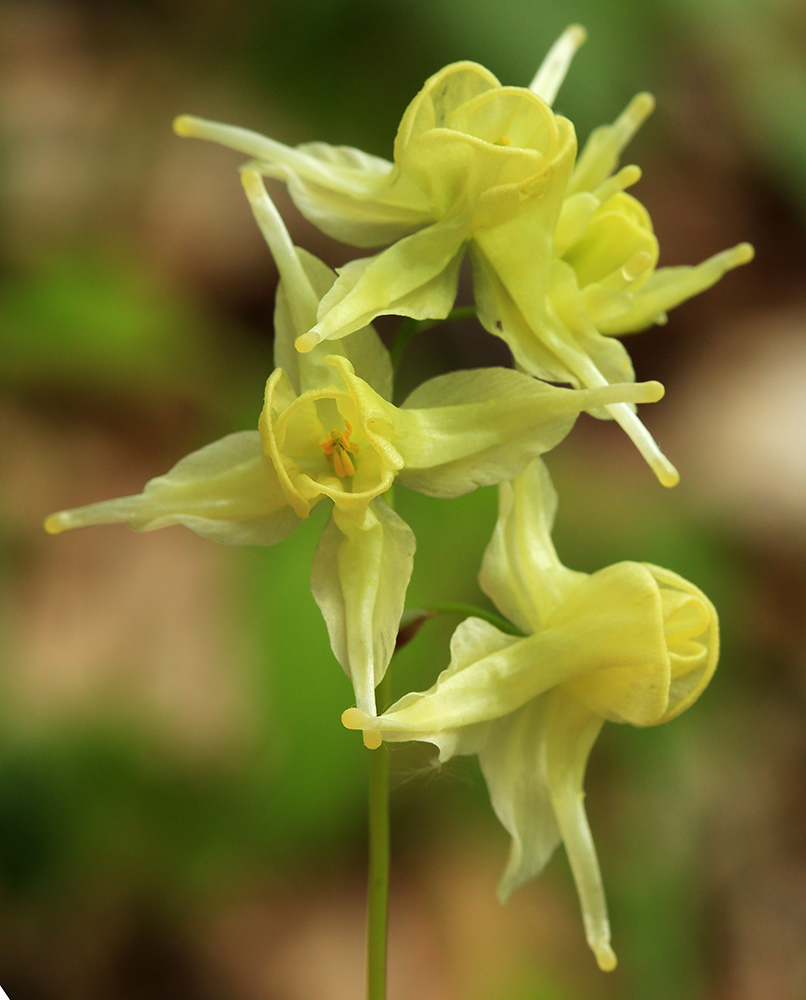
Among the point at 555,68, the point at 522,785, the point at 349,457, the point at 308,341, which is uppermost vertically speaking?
the point at 555,68

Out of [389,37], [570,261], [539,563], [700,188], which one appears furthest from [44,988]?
[700,188]

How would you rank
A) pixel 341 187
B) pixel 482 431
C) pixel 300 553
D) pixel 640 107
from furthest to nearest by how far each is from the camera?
pixel 300 553 → pixel 640 107 → pixel 341 187 → pixel 482 431

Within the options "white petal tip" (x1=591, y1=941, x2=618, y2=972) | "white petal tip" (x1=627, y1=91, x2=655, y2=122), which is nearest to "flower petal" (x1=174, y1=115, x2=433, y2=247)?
"white petal tip" (x1=627, y1=91, x2=655, y2=122)

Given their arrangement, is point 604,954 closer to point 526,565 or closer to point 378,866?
point 378,866

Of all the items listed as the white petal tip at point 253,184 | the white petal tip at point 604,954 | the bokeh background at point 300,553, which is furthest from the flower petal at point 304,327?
the bokeh background at point 300,553

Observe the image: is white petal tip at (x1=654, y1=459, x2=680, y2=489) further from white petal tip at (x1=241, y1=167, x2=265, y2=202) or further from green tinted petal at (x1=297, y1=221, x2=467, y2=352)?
white petal tip at (x1=241, y1=167, x2=265, y2=202)

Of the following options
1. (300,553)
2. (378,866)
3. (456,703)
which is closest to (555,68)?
(456,703)

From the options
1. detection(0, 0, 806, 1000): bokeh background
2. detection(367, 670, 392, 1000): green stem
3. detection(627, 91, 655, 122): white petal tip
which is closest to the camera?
detection(367, 670, 392, 1000): green stem

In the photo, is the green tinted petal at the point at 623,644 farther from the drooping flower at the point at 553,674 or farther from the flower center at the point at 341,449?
the flower center at the point at 341,449
